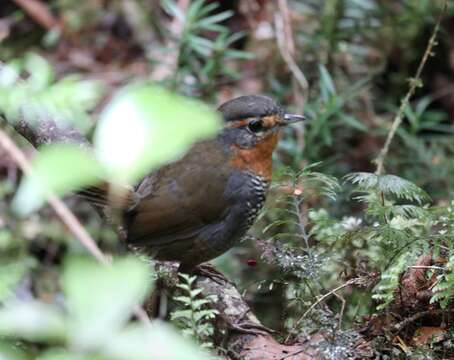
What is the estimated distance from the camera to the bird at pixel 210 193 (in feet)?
10.7

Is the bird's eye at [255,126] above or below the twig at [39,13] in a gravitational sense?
above

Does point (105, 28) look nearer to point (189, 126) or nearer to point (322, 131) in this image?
point (322, 131)

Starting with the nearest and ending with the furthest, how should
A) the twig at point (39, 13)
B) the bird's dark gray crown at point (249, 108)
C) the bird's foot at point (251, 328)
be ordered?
1. the bird's foot at point (251, 328)
2. the bird's dark gray crown at point (249, 108)
3. the twig at point (39, 13)

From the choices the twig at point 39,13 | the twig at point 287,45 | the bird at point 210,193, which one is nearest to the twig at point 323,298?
the bird at point 210,193

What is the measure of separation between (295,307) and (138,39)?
13.7 feet

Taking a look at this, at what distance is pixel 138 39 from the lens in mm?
6578

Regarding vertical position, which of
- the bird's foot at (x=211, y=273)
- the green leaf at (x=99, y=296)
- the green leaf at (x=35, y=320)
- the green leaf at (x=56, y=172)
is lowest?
the bird's foot at (x=211, y=273)

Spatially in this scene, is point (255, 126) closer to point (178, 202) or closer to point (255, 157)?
point (255, 157)

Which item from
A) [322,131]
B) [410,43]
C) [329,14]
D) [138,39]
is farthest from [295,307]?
[138,39]

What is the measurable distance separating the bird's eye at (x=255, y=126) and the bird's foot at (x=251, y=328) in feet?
3.00

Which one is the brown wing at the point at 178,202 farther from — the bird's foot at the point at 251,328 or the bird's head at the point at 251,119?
the bird's foot at the point at 251,328

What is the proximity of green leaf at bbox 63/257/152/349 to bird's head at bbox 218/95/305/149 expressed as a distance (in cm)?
260

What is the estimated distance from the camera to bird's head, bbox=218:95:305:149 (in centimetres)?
338

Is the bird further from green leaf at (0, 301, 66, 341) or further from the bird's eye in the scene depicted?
green leaf at (0, 301, 66, 341)
